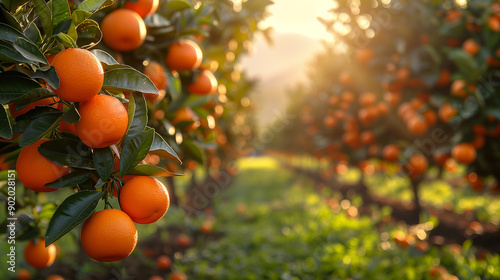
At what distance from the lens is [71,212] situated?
805 mm

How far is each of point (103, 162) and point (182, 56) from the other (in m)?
0.70

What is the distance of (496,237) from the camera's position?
3.87 meters

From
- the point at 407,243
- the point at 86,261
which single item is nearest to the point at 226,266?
the point at 86,261

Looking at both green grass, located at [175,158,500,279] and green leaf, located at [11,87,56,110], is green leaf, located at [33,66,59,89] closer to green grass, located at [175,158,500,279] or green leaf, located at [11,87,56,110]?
green leaf, located at [11,87,56,110]

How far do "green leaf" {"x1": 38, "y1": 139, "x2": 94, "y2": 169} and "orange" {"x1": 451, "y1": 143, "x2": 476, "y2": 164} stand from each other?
281 cm

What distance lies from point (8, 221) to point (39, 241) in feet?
1.07

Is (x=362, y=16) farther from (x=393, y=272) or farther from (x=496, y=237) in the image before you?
(x=496, y=237)

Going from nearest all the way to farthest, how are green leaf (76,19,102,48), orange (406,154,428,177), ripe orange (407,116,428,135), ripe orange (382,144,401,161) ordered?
green leaf (76,19,102,48) < ripe orange (407,116,428,135) < orange (406,154,428,177) < ripe orange (382,144,401,161)

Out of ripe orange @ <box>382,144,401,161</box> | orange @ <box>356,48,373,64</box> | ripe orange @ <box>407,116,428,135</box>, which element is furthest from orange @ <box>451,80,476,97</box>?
orange @ <box>356,48,373,64</box>

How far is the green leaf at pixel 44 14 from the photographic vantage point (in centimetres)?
84

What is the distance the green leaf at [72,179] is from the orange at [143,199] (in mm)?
116

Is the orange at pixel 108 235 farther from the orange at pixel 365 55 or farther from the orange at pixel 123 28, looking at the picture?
the orange at pixel 365 55

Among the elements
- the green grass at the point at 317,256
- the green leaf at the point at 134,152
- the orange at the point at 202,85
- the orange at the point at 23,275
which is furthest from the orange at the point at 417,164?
the orange at the point at 23,275

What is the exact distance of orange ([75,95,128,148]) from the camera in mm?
800
